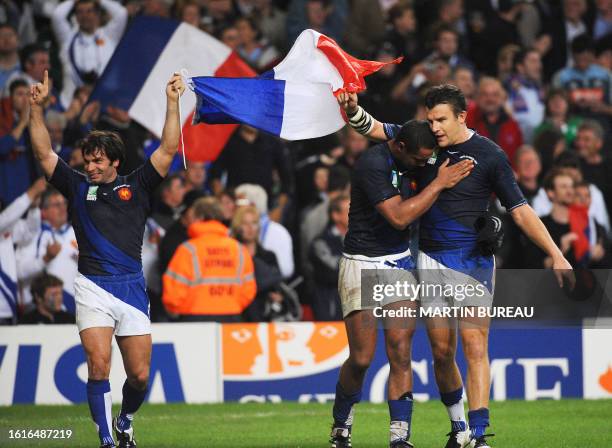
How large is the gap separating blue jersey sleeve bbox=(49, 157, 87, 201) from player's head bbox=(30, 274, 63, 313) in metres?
4.37

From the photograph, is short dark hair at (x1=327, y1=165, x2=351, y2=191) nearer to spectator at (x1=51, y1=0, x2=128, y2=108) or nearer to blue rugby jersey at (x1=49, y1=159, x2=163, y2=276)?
spectator at (x1=51, y1=0, x2=128, y2=108)

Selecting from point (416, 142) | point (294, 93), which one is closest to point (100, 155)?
point (294, 93)

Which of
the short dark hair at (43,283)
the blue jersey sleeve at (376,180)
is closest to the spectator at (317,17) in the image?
the short dark hair at (43,283)

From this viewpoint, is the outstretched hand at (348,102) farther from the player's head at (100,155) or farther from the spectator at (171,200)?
the spectator at (171,200)

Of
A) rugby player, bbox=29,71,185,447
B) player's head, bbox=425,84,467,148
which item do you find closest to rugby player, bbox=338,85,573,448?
player's head, bbox=425,84,467,148

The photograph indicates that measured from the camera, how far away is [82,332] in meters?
9.57

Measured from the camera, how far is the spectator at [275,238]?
Answer: 15047 mm

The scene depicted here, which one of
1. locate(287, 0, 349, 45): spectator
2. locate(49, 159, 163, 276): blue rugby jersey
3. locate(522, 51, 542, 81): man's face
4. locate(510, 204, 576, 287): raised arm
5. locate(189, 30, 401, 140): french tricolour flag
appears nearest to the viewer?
locate(510, 204, 576, 287): raised arm

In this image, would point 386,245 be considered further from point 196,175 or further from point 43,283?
point 196,175

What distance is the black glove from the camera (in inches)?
375

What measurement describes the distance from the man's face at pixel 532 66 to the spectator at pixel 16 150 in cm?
680

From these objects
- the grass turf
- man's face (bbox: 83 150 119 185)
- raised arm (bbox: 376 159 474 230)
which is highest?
man's face (bbox: 83 150 119 185)

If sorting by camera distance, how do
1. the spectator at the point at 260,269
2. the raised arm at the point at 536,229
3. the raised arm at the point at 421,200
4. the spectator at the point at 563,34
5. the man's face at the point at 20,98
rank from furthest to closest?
1. the spectator at the point at 563,34
2. the man's face at the point at 20,98
3. the spectator at the point at 260,269
4. the raised arm at the point at 536,229
5. the raised arm at the point at 421,200

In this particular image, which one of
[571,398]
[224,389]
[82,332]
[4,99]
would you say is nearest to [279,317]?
[224,389]
